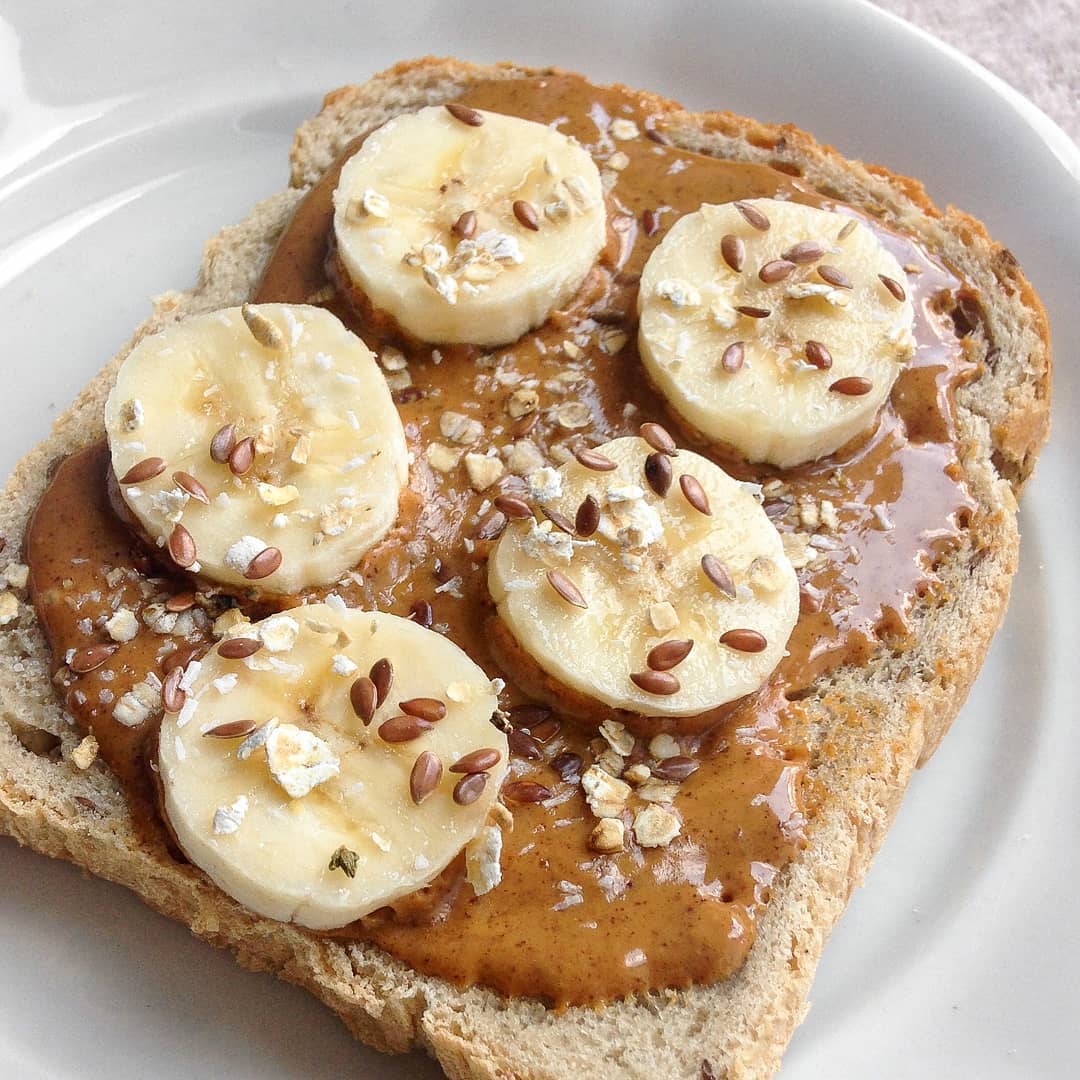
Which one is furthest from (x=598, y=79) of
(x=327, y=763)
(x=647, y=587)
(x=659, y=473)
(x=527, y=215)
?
(x=327, y=763)

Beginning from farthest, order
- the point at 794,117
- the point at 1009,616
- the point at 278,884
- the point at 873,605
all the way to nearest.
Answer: the point at 794,117
the point at 1009,616
the point at 873,605
the point at 278,884

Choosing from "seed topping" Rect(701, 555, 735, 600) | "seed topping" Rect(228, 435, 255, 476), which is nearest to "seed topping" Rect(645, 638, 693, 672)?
"seed topping" Rect(701, 555, 735, 600)

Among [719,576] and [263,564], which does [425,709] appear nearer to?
[263,564]

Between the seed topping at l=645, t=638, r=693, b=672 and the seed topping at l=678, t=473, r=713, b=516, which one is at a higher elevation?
the seed topping at l=678, t=473, r=713, b=516

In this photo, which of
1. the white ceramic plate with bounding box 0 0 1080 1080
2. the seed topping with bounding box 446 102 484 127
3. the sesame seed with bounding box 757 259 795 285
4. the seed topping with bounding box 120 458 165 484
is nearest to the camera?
the seed topping with bounding box 120 458 165 484

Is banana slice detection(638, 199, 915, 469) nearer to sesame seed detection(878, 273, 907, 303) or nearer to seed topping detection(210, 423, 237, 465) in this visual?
sesame seed detection(878, 273, 907, 303)

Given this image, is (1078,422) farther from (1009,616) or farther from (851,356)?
(851,356)

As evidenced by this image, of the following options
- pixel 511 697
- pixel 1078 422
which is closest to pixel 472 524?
pixel 511 697
